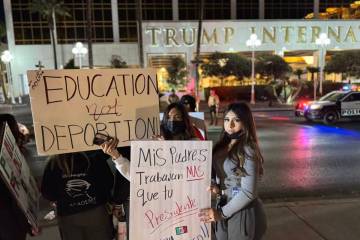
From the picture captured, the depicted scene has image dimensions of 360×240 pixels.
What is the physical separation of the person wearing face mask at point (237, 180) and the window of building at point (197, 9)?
41.4 metres

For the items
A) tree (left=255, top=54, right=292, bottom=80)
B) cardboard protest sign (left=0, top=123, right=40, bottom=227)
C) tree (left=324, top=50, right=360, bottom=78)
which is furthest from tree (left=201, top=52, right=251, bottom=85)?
cardboard protest sign (left=0, top=123, right=40, bottom=227)

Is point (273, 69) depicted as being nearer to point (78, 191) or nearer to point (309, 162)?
point (309, 162)

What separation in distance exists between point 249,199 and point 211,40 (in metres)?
37.1

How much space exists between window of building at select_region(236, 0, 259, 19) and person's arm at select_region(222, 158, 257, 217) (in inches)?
1744

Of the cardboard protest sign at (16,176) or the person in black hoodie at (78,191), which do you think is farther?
the person in black hoodie at (78,191)

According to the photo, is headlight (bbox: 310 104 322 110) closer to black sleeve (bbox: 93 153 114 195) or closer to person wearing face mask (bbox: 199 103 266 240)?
person wearing face mask (bbox: 199 103 266 240)

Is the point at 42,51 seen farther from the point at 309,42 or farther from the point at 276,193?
the point at 276,193

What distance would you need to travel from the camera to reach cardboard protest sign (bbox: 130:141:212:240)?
2.65 metres

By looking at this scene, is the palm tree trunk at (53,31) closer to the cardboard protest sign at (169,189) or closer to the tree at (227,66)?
the tree at (227,66)

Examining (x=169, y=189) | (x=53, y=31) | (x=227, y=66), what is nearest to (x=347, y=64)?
(x=227, y=66)

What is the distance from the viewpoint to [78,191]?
2.80m

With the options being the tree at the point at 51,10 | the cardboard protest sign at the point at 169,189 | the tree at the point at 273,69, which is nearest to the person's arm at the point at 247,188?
the cardboard protest sign at the point at 169,189

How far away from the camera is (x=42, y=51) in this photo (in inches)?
1635

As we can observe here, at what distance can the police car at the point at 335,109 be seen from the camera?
16094 millimetres
